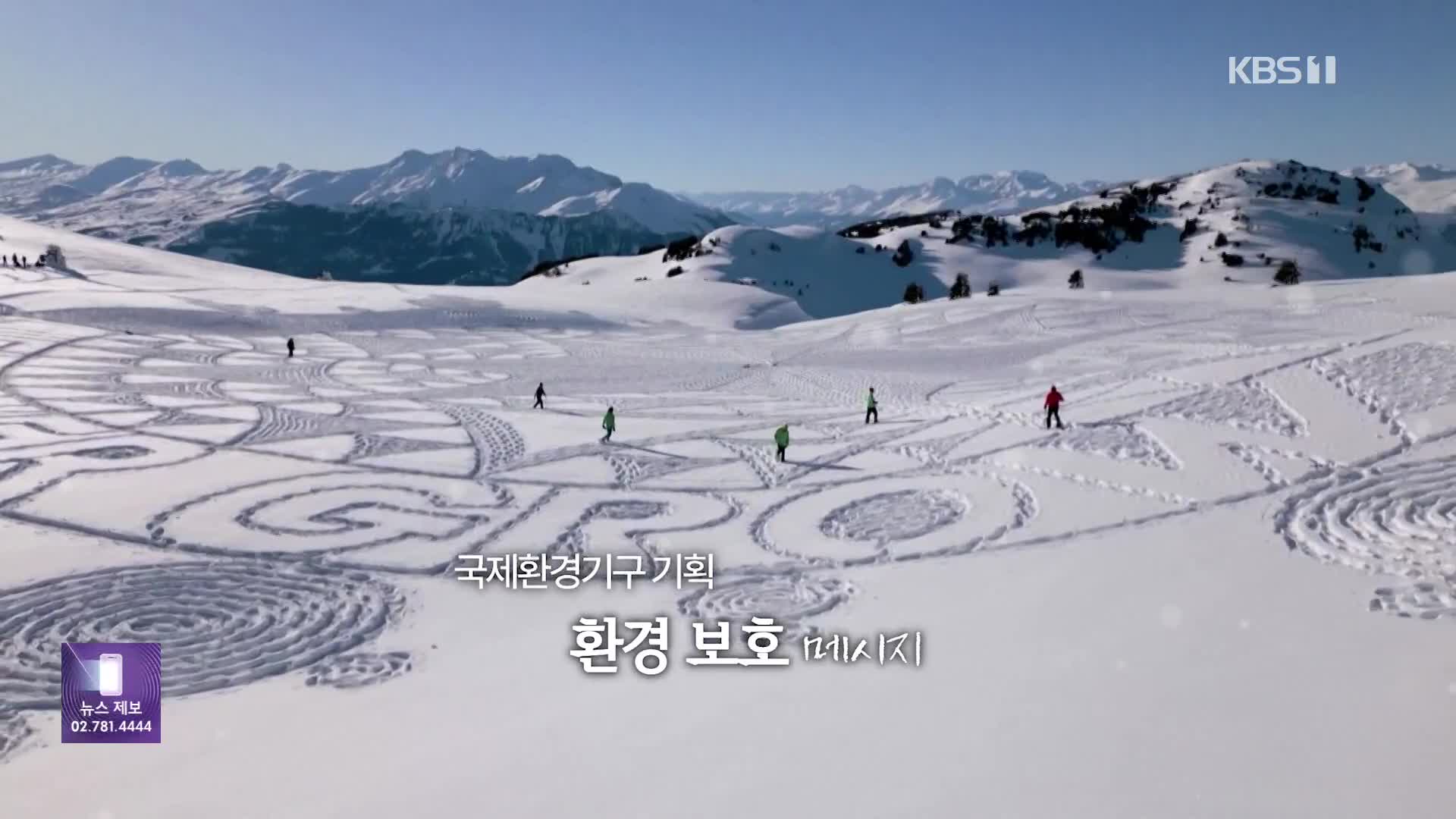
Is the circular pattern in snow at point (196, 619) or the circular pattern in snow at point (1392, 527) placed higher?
the circular pattern in snow at point (1392, 527)

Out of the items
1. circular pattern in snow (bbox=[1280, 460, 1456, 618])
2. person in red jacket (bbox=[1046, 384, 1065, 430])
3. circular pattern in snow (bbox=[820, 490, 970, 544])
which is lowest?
circular pattern in snow (bbox=[820, 490, 970, 544])

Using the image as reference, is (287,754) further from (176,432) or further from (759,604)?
(176,432)

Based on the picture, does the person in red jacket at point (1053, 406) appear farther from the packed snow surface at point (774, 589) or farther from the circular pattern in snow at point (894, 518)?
the circular pattern in snow at point (894, 518)

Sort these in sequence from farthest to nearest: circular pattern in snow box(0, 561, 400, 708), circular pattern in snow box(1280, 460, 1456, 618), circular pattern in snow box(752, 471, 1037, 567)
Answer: circular pattern in snow box(752, 471, 1037, 567)
circular pattern in snow box(1280, 460, 1456, 618)
circular pattern in snow box(0, 561, 400, 708)

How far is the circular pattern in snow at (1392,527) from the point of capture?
993 centimetres

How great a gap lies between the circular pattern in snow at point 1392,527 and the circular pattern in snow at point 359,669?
1117 centimetres

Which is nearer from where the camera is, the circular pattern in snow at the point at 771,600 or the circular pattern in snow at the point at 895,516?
the circular pattern in snow at the point at 771,600

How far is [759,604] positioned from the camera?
11.5 m

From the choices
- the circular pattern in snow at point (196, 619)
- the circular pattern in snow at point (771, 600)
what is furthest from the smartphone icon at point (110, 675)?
the circular pattern in snow at point (771, 600)

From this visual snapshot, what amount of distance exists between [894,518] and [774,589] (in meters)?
4.00

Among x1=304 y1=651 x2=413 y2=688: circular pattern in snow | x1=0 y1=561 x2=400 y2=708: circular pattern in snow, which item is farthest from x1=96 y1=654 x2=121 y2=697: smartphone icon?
x1=304 y1=651 x2=413 y2=688: circular pattern in snow

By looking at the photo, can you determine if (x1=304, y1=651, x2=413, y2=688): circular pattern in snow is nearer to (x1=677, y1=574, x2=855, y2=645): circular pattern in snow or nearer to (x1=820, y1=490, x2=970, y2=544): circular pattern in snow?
(x1=677, y1=574, x2=855, y2=645): circular pattern in snow

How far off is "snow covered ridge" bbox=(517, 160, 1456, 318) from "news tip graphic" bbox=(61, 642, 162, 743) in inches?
2894

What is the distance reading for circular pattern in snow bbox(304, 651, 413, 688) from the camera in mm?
9547
